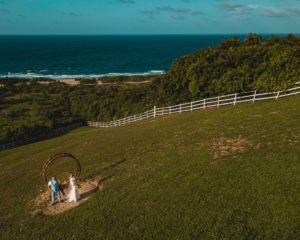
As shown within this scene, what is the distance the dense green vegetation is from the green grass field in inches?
414

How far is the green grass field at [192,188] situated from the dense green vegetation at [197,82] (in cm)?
1052

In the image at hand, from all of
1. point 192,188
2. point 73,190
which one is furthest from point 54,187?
point 192,188

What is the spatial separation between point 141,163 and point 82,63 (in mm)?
159983

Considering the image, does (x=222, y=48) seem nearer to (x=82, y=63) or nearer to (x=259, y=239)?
(x=259, y=239)

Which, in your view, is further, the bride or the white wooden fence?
the white wooden fence

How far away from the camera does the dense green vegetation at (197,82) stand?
1308 inches

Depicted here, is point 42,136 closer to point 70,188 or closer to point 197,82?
point 197,82

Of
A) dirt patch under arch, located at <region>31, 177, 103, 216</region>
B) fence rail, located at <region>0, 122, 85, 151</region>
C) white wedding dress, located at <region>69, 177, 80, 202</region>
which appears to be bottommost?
fence rail, located at <region>0, 122, 85, 151</region>

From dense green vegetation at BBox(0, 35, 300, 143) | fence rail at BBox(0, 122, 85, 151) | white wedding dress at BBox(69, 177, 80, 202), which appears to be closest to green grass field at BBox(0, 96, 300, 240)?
white wedding dress at BBox(69, 177, 80, 202)

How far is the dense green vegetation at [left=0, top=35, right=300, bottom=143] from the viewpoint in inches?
1308

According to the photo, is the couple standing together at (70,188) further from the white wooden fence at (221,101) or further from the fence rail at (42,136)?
the fence rail at (42,136)

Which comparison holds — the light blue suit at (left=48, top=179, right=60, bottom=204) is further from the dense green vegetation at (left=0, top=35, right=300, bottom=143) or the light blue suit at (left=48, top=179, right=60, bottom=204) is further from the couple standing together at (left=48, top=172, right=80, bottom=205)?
the dense green vegetation at (left=0, top=35, right=300, bottom=143)

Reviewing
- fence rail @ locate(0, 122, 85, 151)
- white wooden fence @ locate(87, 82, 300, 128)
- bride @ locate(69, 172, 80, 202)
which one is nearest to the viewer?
bride @ locate(69, 172, 80, 202)

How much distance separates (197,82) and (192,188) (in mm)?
26088
